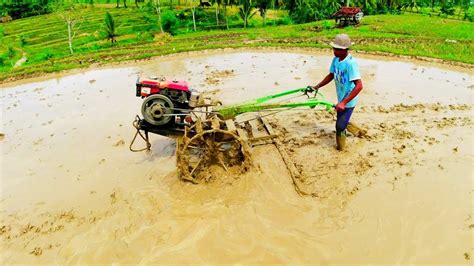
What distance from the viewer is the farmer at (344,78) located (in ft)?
17.6

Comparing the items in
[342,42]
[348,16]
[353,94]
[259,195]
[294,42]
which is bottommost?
[259,195]

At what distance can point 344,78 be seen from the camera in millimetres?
5613

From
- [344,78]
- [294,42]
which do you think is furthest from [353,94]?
[294,42]

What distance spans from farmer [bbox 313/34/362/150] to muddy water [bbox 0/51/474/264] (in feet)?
2.17

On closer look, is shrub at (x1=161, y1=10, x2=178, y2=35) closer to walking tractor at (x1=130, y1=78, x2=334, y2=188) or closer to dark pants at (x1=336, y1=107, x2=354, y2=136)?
walking tractor at (x1=130, y1=78, x2=334, y2=188)

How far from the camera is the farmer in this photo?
536 cm

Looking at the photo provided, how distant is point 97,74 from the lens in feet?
46.2

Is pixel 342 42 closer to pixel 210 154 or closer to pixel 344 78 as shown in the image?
Answer: pixel 344 78

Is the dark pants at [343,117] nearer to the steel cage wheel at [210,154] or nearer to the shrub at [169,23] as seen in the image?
the steel cage wheel at [210,154]

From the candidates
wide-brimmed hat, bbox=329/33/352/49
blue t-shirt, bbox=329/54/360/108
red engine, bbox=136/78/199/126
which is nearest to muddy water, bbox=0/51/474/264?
red engine, bbox=136/78/199/126

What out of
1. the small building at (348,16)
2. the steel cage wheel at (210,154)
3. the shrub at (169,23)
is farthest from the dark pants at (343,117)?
the shrub at (169,23)

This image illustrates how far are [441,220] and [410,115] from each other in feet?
12.3

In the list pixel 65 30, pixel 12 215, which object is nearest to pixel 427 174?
pixel 12 215

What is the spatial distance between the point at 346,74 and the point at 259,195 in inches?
90.0
